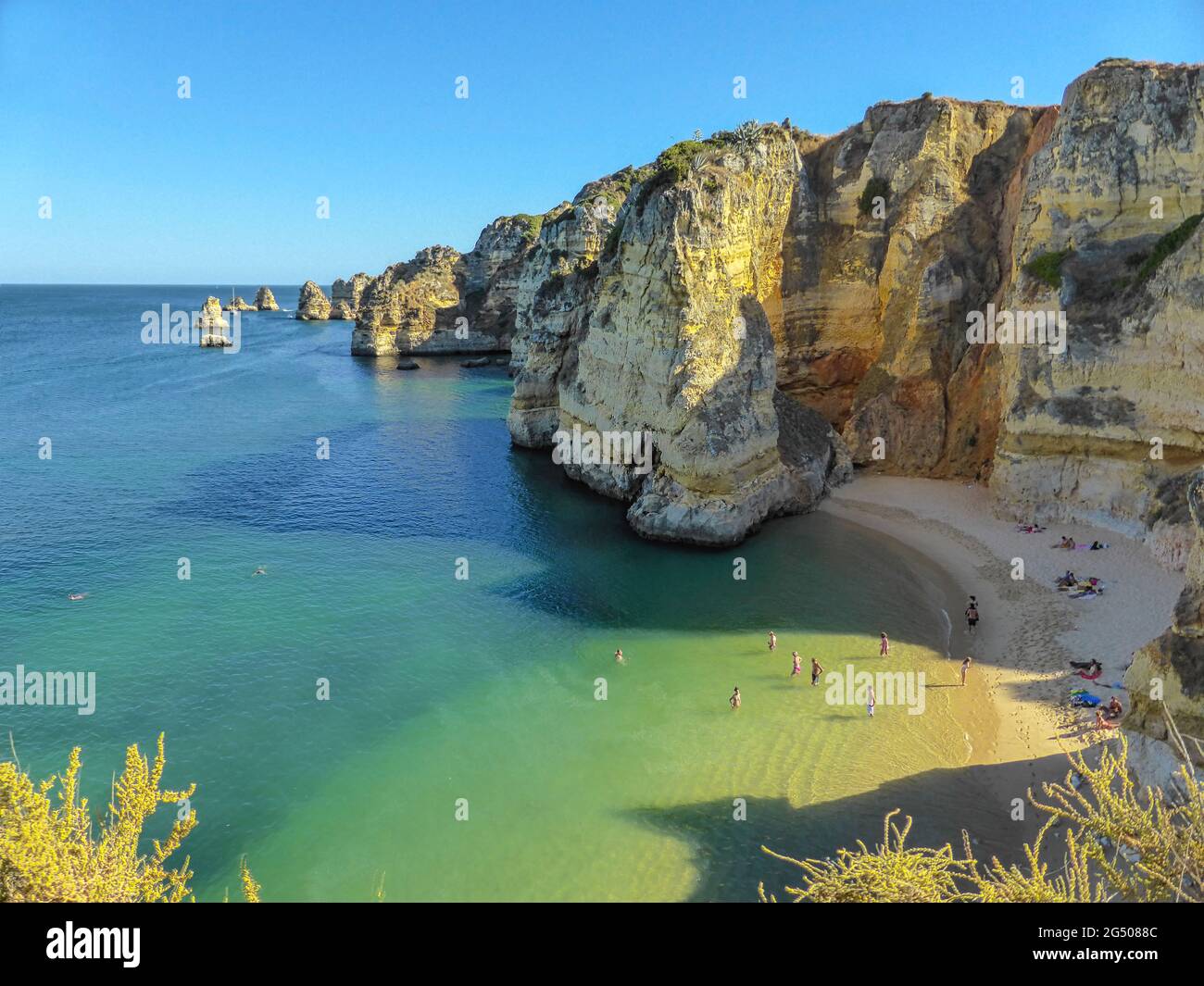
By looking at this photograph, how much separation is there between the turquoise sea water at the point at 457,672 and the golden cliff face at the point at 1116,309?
311 inches

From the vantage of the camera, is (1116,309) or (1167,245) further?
(1116,309)

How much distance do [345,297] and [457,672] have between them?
15238cm

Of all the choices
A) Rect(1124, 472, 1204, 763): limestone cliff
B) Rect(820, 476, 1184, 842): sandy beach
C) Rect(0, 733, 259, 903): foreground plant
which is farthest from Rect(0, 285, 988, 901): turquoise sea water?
Rect(0, 733, 259, 903): foreground plant

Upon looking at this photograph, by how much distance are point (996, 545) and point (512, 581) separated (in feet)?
66.5

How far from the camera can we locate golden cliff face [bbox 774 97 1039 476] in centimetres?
3856

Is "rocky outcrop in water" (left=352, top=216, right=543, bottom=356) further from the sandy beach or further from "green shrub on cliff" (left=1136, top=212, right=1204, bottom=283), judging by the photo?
"green shrub on cliff" (left=1136, top=212, right=1204, bottom=283)

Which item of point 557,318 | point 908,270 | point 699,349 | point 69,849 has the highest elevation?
point 908,270

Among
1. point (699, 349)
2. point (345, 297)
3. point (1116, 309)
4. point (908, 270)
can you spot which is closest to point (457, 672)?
point (699, 349)

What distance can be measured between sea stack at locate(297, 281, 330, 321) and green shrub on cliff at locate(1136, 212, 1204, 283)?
15373 centimetres

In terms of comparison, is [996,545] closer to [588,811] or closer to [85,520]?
[588,811]

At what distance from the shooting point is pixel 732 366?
3366cm

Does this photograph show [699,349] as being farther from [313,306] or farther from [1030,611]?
[313,306]

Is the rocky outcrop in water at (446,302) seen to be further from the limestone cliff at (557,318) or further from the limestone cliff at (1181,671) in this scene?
the limestone cliff at (1181,671)

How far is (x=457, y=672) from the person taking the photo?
22.9m
